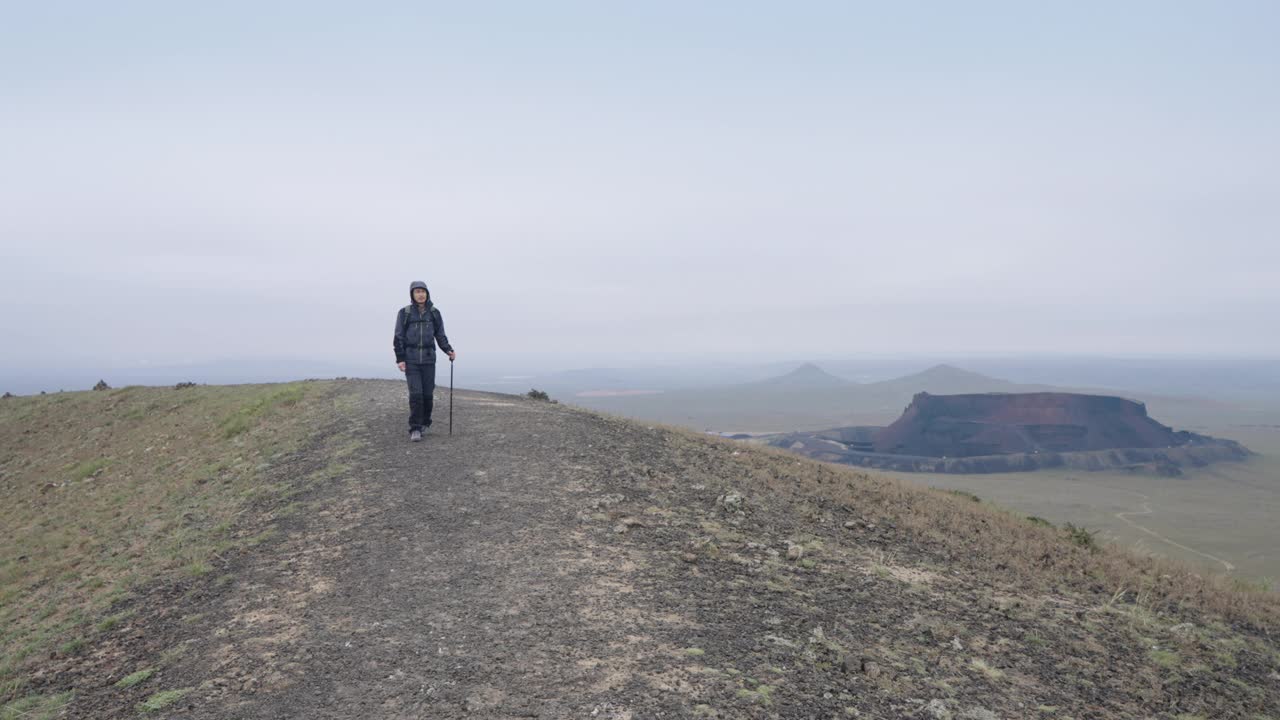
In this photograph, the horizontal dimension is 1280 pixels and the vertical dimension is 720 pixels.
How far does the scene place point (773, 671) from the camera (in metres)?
5.88

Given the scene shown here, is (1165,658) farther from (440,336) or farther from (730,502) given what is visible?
(440,336)

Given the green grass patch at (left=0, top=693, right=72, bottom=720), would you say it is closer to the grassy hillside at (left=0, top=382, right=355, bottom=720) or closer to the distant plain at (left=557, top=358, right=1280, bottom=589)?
the grassy hillside at (left=0, top=382, right=355, bottom=720)

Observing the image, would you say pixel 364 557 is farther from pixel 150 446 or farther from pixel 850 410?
pixel 850 410

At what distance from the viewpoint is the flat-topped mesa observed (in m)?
84.6

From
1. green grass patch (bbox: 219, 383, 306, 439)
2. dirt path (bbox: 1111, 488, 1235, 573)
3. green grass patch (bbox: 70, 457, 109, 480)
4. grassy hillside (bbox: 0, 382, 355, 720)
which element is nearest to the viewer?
grassy hillside (bbox: 0, 382, 355, 720)

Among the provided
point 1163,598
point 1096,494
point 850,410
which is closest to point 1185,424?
point 850,410

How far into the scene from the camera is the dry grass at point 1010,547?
10281 millimetres

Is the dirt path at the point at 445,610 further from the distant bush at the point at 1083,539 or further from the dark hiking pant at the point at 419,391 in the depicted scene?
the distant bush at the point at 1083,539

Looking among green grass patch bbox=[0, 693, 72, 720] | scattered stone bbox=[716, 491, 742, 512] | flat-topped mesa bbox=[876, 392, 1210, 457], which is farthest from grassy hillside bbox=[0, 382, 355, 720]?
flat-topped mesa bbox=[876, 392, 1210, 457]

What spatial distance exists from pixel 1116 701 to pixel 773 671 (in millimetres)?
3296

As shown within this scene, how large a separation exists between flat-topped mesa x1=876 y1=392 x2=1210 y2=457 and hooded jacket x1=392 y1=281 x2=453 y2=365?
252 feet

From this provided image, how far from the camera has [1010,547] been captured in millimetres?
11812

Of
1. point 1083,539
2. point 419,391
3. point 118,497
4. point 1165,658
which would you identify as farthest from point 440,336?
point 1083,539

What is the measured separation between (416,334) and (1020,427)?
94590 mm
